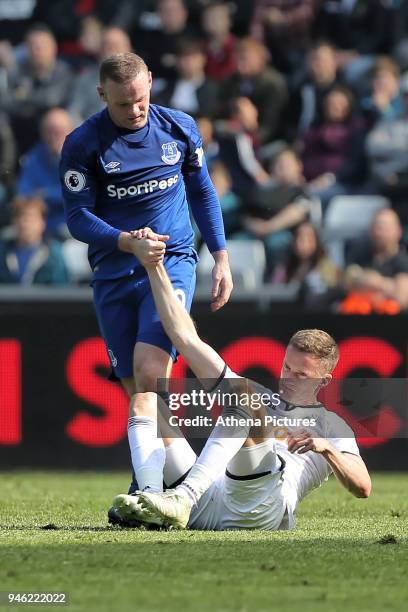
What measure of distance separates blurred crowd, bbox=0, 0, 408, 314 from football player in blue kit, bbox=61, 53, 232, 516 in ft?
15.9

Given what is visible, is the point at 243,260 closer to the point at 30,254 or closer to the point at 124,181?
the point at 30,254

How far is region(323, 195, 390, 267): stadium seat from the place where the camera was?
13.0 m

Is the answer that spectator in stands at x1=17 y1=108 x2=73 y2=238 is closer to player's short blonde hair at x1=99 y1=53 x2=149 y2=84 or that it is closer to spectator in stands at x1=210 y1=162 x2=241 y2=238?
spectator in stands at x1=210 y1=162 x2=241 y2=238

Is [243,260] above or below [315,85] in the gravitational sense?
below

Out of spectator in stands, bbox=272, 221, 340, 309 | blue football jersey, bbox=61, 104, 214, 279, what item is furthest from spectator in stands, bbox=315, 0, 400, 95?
blue football jersey, bbox=61, 104, 214, 279

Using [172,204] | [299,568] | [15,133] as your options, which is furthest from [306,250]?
[299,568]

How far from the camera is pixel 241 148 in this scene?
45.1 feet

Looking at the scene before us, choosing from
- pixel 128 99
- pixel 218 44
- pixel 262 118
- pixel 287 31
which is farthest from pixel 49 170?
pixel 128 99

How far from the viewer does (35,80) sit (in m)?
14.9

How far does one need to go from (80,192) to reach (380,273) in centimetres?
584

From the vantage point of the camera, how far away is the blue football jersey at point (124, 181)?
20.8 ft

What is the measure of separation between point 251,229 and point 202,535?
7544mm

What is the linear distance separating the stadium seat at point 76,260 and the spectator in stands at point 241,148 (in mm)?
1781

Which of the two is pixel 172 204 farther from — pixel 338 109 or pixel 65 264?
pixel 338 109
